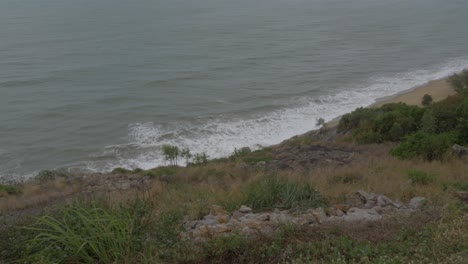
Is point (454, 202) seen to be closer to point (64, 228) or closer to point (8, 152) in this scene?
point (64, 228)

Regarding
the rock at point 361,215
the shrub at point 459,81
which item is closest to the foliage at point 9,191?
the rock at point 361,215

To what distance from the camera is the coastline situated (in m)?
31.8

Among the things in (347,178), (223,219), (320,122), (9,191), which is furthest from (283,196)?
(320,122)

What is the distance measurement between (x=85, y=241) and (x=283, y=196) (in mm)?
3328

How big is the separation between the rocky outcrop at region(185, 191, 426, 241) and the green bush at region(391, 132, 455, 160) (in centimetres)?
592

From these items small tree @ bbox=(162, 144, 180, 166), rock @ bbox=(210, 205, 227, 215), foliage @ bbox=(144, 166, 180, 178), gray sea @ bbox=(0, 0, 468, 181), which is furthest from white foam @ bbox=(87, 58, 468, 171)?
rock @ bbox=(210, 205, 227, 215)

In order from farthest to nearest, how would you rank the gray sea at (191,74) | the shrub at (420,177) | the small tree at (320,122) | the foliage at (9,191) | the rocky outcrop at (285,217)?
the small tree at (320,122) < the gray sea at (191,74) < the foliage at (9,191) < the shrub at (420,177) < the rocky outcrop at (285,217)

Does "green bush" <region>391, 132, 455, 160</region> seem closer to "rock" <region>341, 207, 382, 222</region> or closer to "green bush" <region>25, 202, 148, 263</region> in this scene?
"rock" <region>341, 207, 382, 222</region>

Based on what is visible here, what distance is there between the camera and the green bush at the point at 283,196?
6699 mm

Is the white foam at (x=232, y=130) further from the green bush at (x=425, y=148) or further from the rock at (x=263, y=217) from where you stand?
the rock at (x=263, y=217)

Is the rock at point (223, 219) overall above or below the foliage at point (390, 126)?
above

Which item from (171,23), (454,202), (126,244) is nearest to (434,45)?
(171,23)

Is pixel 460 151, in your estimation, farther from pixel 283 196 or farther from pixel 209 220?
pixel 209 220

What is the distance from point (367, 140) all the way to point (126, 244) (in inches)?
575
